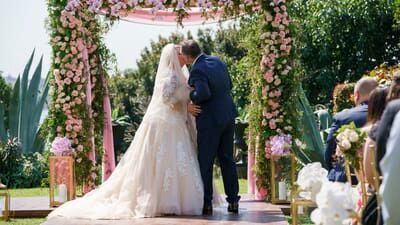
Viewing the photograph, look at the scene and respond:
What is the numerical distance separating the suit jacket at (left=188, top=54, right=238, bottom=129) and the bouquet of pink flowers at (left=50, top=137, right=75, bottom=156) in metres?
2.69

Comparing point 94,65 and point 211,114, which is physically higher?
point 94,65

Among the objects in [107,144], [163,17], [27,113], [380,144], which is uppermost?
[163,17]

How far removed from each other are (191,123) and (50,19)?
319 cm

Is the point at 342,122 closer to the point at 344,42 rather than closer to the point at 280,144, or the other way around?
the point at 280,144

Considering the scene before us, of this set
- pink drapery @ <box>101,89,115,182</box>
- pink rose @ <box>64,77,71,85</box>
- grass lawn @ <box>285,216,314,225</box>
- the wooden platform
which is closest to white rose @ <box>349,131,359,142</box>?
the wooden platform

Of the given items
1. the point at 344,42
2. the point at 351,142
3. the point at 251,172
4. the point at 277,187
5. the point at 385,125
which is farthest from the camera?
the point at 344,42

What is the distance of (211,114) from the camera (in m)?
8.59

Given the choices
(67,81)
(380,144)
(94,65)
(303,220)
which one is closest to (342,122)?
(380,144)

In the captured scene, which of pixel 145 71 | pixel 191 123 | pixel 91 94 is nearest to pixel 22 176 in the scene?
pixel 91 94

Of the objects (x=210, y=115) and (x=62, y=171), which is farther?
(x=62, y=171)

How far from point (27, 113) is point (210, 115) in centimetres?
961

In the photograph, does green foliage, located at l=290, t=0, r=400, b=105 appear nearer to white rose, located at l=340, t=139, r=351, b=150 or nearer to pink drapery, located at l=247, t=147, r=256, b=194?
pink drapery, located at l=247, t=147, r=256, b=194

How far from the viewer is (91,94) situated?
11547 mm

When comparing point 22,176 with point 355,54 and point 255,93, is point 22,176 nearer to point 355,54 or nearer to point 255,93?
point 255,93
